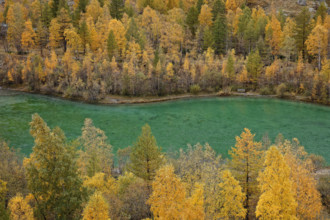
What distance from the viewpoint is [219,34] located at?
107625 mm

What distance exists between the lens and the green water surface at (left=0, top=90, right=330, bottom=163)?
56406 millimetres

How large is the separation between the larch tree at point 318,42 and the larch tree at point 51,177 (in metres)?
91.9

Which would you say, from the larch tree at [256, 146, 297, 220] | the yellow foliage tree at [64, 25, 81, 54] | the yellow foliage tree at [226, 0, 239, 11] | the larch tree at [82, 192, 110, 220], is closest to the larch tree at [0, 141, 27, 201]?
the larch tree at [82, 192, 110, 220]

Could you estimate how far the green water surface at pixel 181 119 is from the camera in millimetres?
56406

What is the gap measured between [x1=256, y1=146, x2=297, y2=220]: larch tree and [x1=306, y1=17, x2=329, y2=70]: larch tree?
8318cm

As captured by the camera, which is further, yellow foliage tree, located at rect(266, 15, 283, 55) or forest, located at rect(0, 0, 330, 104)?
yellow foliage tree, located at rect(266, 15, 283, 55)

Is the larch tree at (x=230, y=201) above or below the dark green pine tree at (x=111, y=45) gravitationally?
below

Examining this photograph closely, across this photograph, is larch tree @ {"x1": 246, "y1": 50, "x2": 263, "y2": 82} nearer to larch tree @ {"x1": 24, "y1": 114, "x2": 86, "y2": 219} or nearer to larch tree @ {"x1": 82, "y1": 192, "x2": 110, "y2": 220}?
larch tree @ {"x1": 24, "y1": 114, "x2": 86, "y2": 219}

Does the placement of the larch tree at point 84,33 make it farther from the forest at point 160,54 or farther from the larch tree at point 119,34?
the larch tree at point 119,34

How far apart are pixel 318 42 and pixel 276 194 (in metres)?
86.3

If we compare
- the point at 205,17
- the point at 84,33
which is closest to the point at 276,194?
the point at 84,33

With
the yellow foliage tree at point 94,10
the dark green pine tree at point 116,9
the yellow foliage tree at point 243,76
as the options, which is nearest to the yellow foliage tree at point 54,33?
the yellow foliage tree at point 94,10

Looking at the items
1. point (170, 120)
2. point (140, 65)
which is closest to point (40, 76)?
point (140, 65)

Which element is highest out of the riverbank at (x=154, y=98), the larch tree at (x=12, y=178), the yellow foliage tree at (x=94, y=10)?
the yellow foliage tree at (x=94, y=10)
